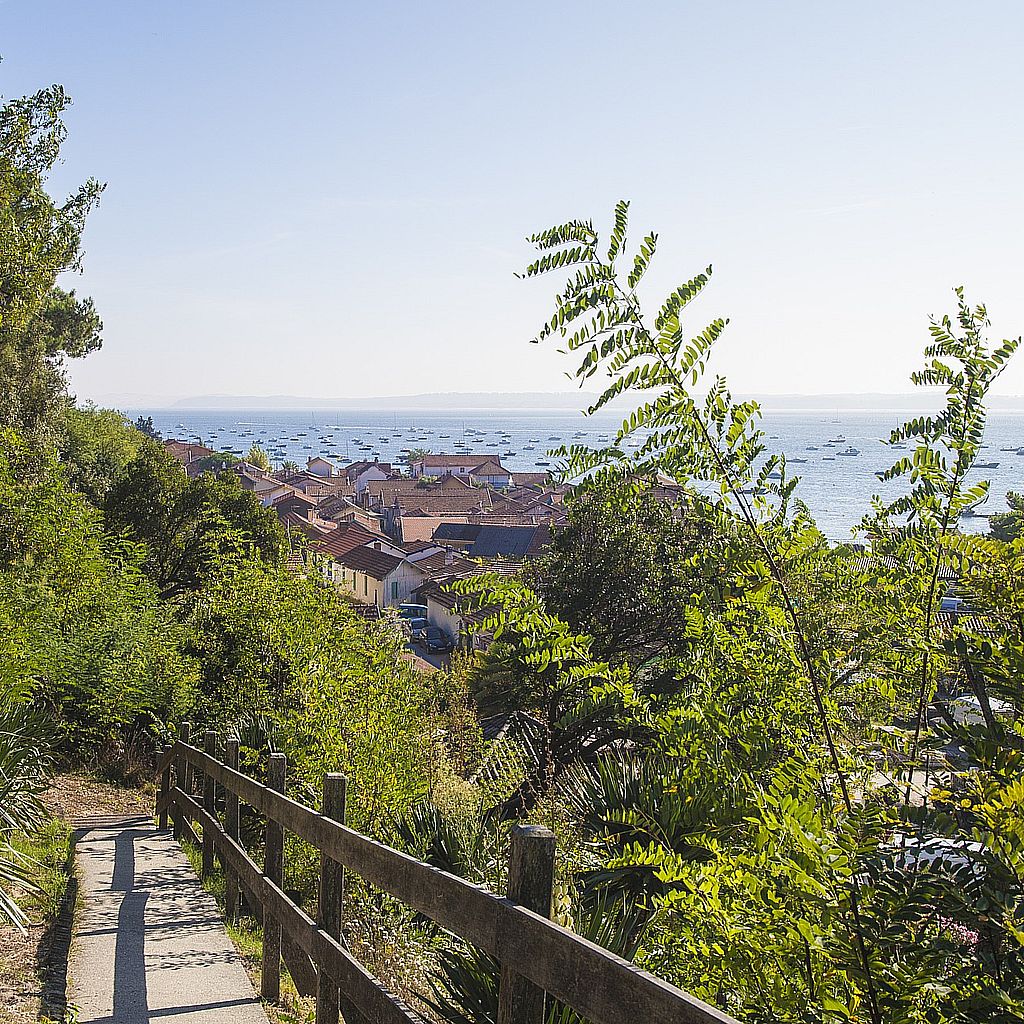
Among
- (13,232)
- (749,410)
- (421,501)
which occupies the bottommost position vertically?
(421,501)

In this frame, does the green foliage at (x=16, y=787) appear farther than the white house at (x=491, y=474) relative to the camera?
No

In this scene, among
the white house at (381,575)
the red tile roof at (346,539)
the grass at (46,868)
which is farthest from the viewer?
the red tile roof at (346,539)

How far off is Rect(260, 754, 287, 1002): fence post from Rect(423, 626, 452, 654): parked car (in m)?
57.0

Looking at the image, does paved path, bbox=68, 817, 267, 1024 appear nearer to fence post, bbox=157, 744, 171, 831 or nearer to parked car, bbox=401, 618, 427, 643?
fence post, bbox=157, 744, 171, 831

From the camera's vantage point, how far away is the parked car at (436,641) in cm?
6419

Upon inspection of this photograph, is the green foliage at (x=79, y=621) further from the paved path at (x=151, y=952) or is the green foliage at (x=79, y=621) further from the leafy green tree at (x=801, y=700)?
the leafy green tree at (x=801, y=700)

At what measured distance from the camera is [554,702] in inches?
845

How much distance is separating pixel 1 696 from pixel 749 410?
22.5ft

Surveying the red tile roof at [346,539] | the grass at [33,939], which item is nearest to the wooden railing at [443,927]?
the grass at [33,939]

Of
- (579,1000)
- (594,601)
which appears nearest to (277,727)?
(579,1000)

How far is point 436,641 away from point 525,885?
6486 centimetres

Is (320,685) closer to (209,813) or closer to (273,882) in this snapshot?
(209,813)

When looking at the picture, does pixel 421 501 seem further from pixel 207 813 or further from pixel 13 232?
pixel 207 813

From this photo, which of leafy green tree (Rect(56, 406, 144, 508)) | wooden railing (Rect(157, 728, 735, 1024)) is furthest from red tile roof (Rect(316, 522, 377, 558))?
wooden railing (Rect(157, 728, 735, 1024))
